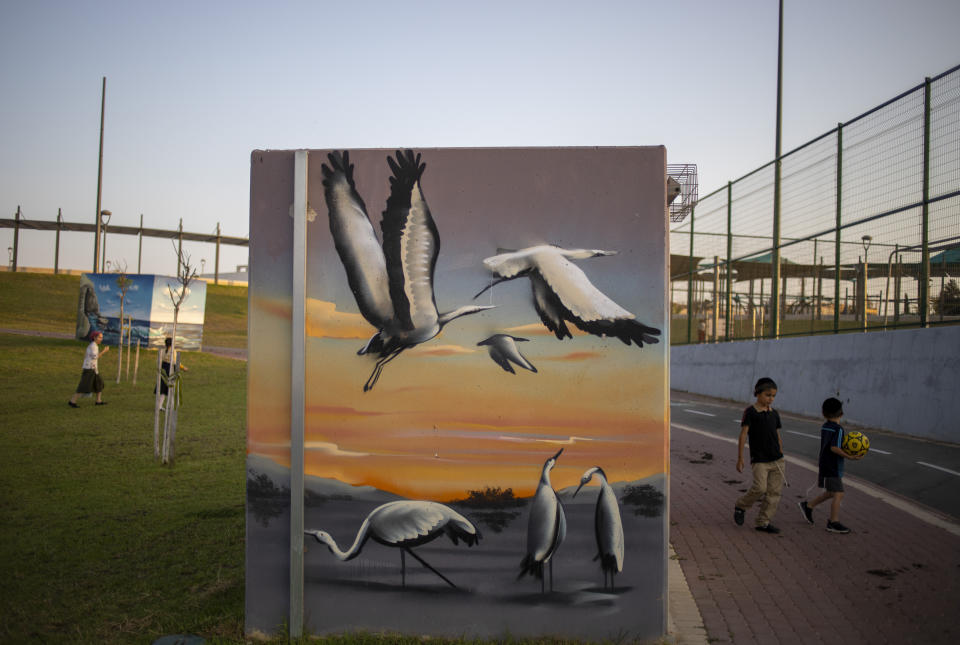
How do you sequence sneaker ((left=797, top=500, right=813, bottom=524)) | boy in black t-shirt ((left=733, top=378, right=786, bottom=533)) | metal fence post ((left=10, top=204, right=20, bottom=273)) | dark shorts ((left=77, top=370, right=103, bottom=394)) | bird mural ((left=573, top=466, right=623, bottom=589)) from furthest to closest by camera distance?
metal fence post ((left=10, top=204, right=20, bottom=273))
dark shorts ((left=77, top=370, right=103, bottom=394))
sneaker ((left=797, top=500, right=813, bottom=524))
boy in black t-shirt ((left=733, top=378, right=786, bottom=533))
bird mural ((left=573, top=466, right=623, bottom=589))

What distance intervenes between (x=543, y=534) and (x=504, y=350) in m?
1.02

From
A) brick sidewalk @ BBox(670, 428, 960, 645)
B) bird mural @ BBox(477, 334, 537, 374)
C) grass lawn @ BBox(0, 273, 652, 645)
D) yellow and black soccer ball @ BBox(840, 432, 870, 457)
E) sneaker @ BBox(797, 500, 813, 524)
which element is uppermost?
bird mural @ BBox(477, 334, 537, 374)

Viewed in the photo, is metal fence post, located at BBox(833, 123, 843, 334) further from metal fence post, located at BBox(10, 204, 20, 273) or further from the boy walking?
metal fence post, located at BBox(10, 204, 20, 273)

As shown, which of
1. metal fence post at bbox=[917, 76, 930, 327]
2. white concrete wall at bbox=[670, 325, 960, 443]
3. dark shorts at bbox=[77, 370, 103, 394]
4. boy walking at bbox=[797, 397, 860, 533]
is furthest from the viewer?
dark shorts at bbox=[77, 370, 103, 394]

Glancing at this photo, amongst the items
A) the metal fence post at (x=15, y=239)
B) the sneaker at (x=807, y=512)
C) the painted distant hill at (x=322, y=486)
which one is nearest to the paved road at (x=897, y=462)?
the sneaker at (x=807, y=512)

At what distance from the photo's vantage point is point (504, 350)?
14.3ft

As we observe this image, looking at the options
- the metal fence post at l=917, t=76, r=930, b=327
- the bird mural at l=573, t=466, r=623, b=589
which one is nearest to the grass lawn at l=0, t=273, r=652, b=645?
the bird mural at l=573, t=466, r=623, b=589

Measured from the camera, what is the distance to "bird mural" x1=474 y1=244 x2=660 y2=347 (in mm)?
4320

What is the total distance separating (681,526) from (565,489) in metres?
3.54

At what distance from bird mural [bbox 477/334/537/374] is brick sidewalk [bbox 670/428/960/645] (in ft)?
6.31

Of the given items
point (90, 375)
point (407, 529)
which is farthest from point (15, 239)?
point (407, 529)

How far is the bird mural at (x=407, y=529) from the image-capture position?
4277 millimetres

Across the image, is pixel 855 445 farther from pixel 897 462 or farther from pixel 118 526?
pixel 118 526

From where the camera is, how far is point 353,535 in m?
4.32
